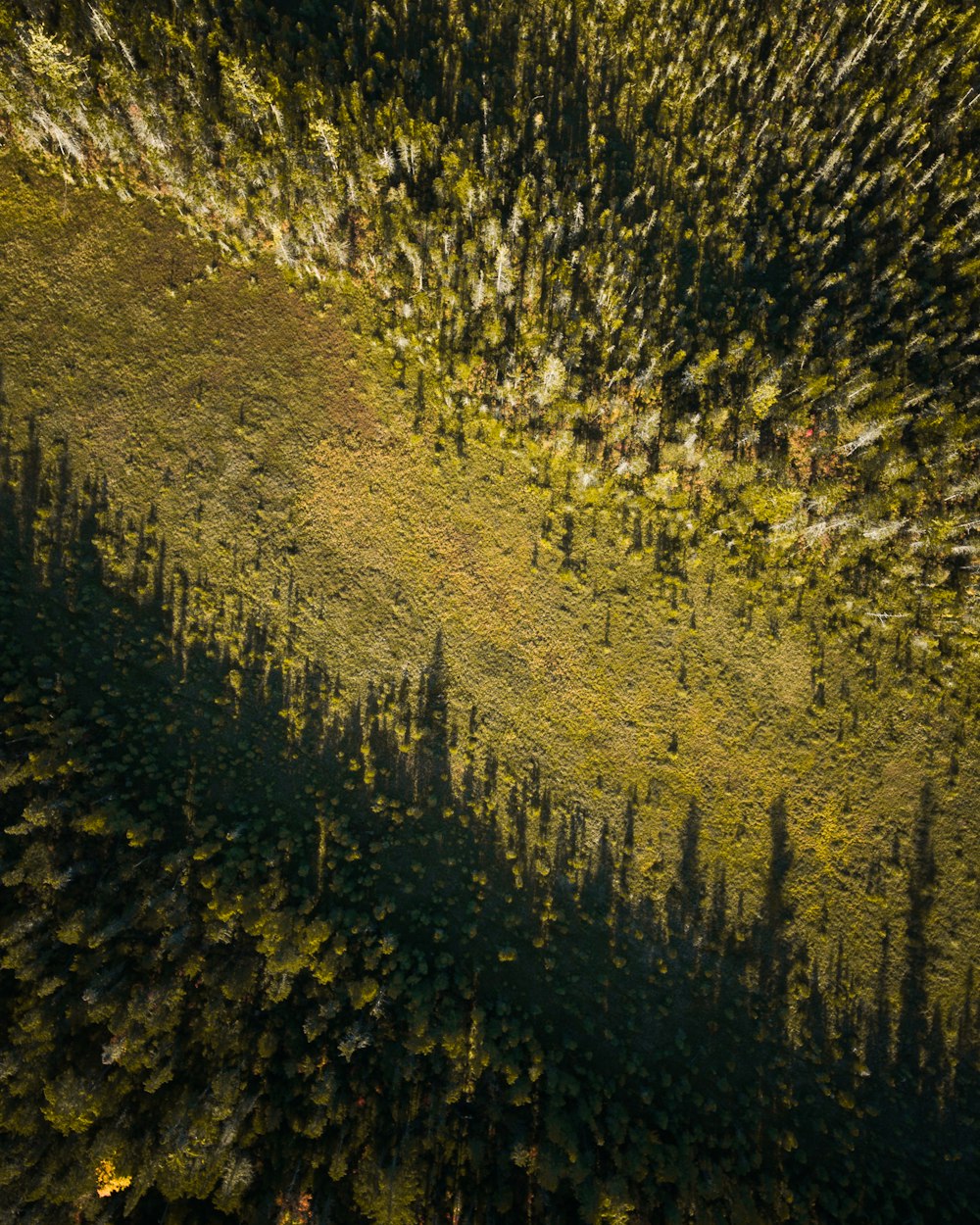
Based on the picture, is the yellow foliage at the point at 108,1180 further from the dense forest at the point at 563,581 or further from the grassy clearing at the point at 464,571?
the grassy clearing at the point at 464,571

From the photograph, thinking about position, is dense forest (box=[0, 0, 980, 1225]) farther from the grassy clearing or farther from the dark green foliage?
the grassy clearing

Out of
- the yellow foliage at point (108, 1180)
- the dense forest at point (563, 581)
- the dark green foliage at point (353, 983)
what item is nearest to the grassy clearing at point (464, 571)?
the dense forest at point (563, 581)

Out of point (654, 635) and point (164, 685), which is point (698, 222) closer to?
point (654, 635)

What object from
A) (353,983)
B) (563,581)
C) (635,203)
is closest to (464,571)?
(563,581)

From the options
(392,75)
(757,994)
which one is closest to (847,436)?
(757,994)

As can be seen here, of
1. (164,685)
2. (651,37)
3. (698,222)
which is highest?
(651,37)

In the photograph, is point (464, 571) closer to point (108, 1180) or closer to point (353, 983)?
point (353, 983)

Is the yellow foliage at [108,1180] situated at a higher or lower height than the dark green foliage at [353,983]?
lower
